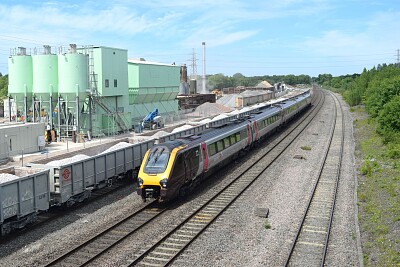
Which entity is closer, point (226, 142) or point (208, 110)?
point (226, 142)

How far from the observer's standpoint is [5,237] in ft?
47.2

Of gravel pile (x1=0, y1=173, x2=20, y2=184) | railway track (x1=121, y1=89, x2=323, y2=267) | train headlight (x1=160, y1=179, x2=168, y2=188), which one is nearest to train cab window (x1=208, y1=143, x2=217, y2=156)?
railway track (x1=121, y1=89, x2=323, y2=267)

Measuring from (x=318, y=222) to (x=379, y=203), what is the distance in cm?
391

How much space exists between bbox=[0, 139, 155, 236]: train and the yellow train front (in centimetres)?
260

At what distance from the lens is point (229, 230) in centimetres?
1512

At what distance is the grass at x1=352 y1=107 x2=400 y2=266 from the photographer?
13.1 meters

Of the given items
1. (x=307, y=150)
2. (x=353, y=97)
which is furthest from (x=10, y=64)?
(x=353, y=97)

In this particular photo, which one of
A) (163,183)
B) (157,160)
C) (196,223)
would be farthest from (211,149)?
(196,223)

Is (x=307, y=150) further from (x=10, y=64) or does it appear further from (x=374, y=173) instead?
(x=10, y=64)

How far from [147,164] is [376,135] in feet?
87.6

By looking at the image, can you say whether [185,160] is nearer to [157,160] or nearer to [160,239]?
[157,160]

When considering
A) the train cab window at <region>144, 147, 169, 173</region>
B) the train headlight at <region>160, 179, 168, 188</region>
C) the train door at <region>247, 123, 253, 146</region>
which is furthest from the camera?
the train door at <region>247, 123, 253, 146</region>

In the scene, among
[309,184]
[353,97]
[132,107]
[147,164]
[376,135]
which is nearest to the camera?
[147,164]

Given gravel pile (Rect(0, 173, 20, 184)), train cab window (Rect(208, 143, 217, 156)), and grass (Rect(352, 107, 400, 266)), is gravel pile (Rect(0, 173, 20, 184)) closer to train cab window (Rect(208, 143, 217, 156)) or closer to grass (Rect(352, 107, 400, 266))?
train cab window (Rect(208, 143, 217, 156))
